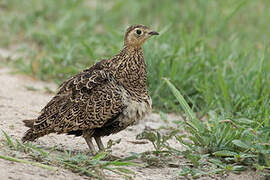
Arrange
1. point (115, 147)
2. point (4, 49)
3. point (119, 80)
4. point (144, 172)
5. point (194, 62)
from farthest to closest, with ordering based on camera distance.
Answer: point (4, 49) < point (194, 62) < point (115, 147) < point (119, 80) < point (144, 172)

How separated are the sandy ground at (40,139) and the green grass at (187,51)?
0.84ft

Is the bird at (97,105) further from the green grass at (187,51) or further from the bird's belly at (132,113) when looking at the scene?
the green grass at (187,51)

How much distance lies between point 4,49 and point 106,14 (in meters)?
2.22

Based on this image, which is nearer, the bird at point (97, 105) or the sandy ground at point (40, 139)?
the sandy ground at point (40, 139)

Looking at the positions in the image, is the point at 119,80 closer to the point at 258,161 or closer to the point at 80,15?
the point at 258,161

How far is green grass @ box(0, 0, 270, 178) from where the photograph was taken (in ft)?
16.6

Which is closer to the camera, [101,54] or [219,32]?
[101,54]

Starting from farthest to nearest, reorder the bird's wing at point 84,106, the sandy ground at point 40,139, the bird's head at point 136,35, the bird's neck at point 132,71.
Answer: the bird's head at point 136,35
the bird's neck at point 132,71
the bird's wing at point 84,106
the sandy ground at point 40,139

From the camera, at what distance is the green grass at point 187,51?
5055 mm

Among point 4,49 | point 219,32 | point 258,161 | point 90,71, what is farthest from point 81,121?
point 219,32

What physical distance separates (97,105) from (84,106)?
0.38 feet

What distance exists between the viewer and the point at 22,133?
5000mm

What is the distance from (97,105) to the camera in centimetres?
466

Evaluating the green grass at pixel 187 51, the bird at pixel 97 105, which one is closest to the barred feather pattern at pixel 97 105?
the bird at pixel 97 105
